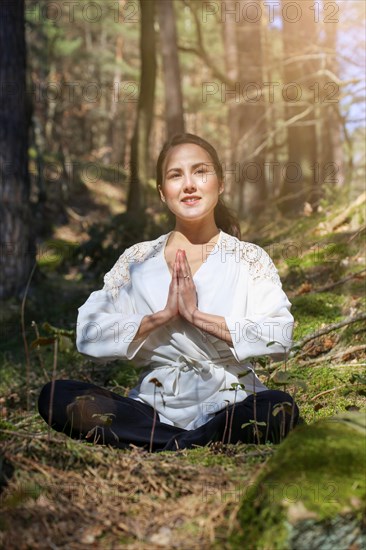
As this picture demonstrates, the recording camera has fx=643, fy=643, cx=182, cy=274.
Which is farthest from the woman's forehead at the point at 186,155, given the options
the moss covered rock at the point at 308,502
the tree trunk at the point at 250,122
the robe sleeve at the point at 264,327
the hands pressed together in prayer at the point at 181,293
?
the tree trunk at the point at 250,122

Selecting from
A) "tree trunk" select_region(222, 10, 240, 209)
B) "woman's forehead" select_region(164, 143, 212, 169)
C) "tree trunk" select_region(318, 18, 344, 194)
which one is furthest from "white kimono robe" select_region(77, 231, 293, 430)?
"tree trunk" select_region(222, 10, 240, 209)

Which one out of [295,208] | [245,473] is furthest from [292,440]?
[295,208]

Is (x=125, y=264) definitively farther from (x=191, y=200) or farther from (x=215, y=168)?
(x=215, y=168)

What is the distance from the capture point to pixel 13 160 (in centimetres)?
841

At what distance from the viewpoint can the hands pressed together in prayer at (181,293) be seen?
320 centimetres

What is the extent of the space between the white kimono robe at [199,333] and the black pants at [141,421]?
13cm

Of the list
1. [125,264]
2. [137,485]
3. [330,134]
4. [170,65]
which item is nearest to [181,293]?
[125,264]

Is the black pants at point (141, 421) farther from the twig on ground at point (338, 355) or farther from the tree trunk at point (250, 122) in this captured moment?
the tree trunk at point (250, 122)

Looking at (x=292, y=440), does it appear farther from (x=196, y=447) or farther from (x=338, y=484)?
(x=196, y=447)

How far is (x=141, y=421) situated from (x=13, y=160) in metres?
5.96

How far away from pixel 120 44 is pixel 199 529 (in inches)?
1454

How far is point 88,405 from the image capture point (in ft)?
10.2

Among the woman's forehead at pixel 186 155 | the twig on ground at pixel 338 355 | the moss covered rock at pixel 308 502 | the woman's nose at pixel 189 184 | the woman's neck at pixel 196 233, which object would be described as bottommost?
the twig on ground at pixel 338 355

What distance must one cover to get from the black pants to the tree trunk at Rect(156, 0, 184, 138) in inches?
310
